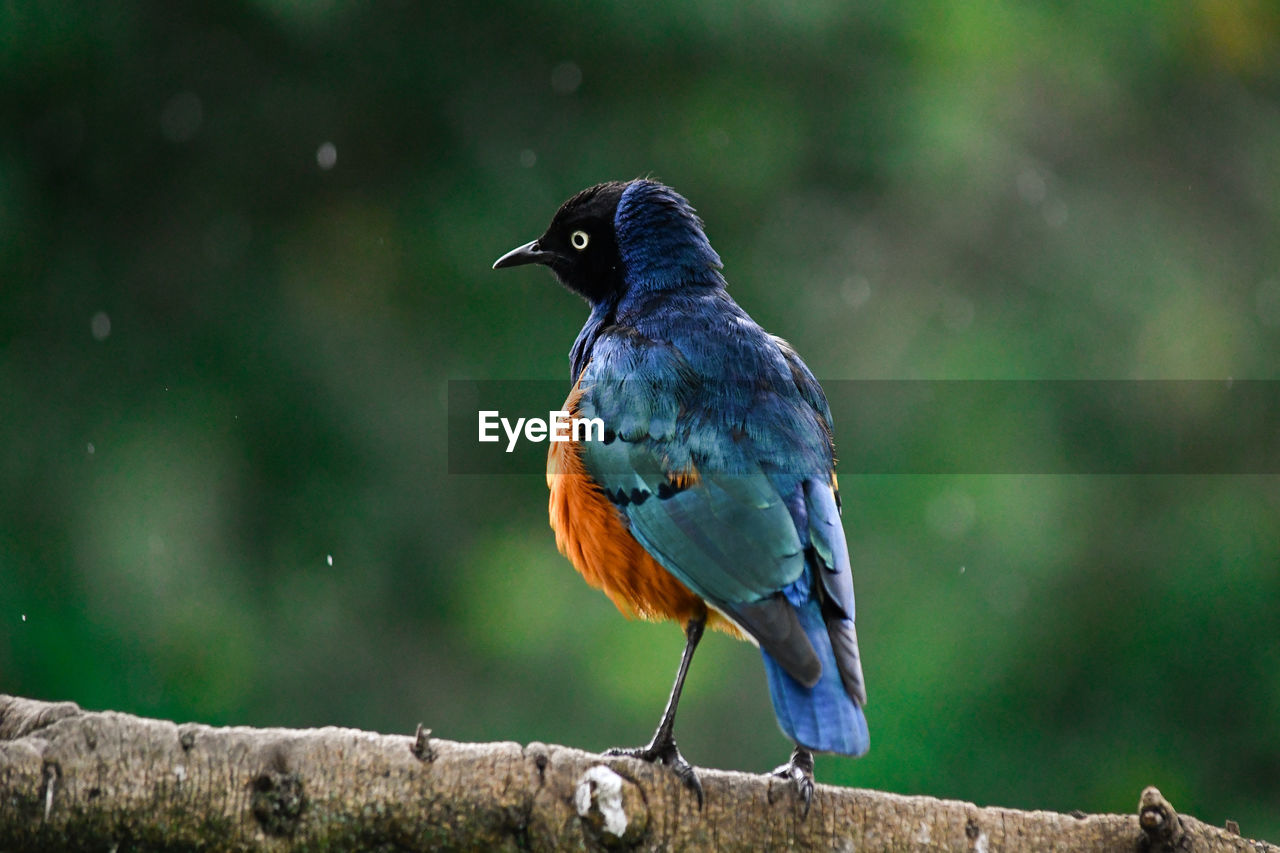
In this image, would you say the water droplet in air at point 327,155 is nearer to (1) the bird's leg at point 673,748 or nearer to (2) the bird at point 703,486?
(2) the bird at point 703,486

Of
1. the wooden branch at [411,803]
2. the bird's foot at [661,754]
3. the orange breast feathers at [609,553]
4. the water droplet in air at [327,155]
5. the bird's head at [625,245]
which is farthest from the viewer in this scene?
the water droplet in air at [327,155]

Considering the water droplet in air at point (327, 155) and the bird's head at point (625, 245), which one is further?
the water droplet in air at point (327, 155)

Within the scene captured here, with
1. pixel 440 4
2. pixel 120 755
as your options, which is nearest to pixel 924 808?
pixel 120 755

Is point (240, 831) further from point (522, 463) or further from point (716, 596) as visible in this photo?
point (522, 463)

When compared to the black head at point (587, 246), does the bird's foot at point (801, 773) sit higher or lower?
lower

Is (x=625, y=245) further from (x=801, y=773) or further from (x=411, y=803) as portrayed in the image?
(x=411, y=803)

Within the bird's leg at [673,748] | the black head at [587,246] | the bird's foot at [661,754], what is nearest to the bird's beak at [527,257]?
the black head at [587,246]

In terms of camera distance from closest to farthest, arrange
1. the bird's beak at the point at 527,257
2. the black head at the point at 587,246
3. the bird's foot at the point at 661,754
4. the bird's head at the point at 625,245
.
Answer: the bird's foot at the point at 661,754
the bird's head at the point at 625,245
the black head at the point at 587,246
the bird's beak at the point at 527,257
